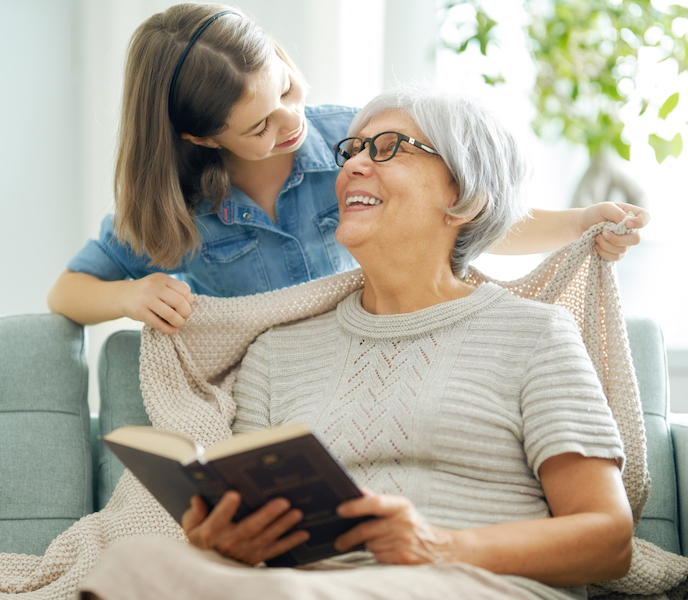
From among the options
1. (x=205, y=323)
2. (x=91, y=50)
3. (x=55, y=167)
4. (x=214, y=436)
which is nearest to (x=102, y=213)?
A: (x=55, y=167)

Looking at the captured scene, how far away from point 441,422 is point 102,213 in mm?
1696

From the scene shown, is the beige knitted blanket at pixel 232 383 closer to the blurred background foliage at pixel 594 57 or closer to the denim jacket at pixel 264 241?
the denim jacket at pixel 264 241

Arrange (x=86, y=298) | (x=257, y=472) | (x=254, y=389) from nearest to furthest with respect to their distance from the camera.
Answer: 1. (x=257, y=472)
2. (x=254, y=389)
3. (x=86, y=298)

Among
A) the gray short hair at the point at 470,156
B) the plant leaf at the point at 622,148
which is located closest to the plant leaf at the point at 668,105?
the plant leaf at the point at 622,148

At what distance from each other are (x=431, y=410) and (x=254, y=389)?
18.0 inches

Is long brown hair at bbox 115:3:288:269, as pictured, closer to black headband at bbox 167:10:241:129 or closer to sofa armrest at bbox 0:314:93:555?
black headband at bbox 167:10:241:129

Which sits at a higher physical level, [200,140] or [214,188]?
[200,140]

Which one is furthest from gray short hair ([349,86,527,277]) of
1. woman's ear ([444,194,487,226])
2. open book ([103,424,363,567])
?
open book ([103,424,363,567])

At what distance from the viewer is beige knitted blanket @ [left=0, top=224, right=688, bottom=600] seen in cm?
135

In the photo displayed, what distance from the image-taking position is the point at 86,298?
1.63 meters

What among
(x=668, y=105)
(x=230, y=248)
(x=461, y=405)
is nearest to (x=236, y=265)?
(x=230, y=248)

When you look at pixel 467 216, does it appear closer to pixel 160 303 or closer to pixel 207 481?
pixel 160 303

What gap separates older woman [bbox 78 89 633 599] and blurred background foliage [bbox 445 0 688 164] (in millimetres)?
1170

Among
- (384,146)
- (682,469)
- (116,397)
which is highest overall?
(384,146)
